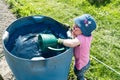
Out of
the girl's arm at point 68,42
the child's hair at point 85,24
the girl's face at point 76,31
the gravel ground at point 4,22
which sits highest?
the child's hair at point 85,24

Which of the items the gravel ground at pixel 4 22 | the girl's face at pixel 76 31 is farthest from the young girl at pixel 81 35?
the gravel ground at pixel 4 22

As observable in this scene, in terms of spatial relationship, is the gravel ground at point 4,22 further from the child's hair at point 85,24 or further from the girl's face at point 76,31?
the child's hair at point 85,24

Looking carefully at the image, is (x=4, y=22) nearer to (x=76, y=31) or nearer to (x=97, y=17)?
(x=97, y=17)

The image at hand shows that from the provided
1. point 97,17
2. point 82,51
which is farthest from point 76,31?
point 97,17

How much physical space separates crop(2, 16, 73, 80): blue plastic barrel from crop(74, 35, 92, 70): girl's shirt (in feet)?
0.48

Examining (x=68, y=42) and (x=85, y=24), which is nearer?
(x=68, y=42)

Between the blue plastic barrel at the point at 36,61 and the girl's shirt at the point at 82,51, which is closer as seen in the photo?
the blue plastic barrel at the point at 36,61

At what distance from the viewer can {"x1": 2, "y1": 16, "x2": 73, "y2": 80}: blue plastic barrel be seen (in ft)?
9.24

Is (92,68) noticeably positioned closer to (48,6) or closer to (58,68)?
(58,68)

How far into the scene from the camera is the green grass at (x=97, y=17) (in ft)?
13.4

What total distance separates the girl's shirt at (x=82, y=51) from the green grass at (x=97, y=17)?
604 millimetres

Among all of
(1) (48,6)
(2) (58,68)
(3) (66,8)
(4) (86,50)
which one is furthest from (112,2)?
(2) (58,68)

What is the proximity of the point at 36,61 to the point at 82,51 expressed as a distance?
0.68 metres

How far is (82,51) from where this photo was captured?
321cm
